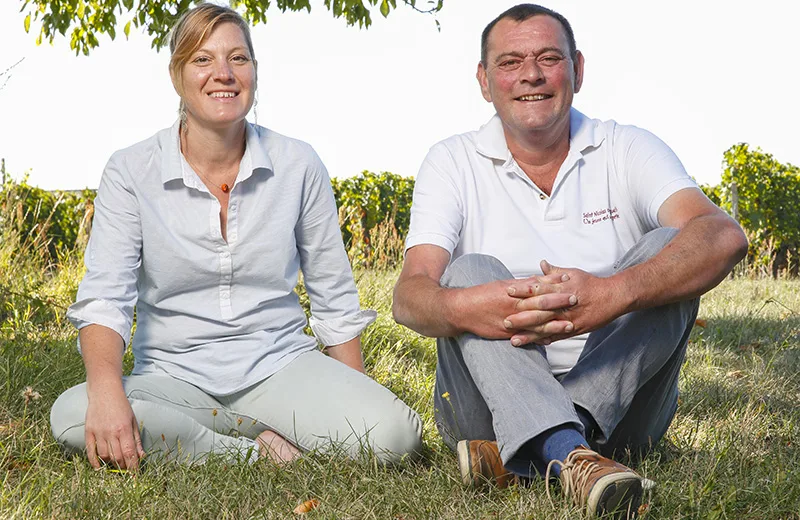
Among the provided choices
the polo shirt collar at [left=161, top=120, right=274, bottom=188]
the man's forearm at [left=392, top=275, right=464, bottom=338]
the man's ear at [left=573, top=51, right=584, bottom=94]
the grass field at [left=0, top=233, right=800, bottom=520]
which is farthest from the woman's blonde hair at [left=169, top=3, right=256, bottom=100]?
the grass field at [left=0, top=233, right=800, bottom=520]

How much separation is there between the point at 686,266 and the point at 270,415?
1551 mm

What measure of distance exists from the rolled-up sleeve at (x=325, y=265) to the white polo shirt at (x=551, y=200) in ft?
1.48

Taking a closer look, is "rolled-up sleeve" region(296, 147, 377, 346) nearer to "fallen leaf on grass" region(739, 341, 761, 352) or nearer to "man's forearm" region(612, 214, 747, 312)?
"man's forearm" region(612, 214, 747, 312)

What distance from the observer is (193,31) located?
304 cm

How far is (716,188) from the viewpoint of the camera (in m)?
12.1

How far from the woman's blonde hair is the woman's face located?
0.02m

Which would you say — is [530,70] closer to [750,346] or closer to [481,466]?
[481,466]

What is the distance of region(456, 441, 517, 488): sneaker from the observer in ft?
8.12

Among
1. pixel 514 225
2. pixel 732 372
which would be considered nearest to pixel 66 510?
pixel 514 225

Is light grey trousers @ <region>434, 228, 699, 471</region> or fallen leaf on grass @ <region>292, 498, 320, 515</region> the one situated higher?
light grey trousers @ <region>434, 228, 699, 471</region>

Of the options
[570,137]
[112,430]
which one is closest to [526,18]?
[570,137]

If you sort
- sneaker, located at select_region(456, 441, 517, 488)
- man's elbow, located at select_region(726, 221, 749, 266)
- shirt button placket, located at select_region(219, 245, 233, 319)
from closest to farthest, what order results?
sneaker, located at select_region(456, 441, 517, 488) → man's elbow, located at select_region(726, 221, 749, 266) → shirt button placket, located at select_region(219, 245, 233, 319)

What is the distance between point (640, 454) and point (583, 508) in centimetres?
72

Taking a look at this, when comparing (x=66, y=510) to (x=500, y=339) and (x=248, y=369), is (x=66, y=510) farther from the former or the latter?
(x=500, y=339)
